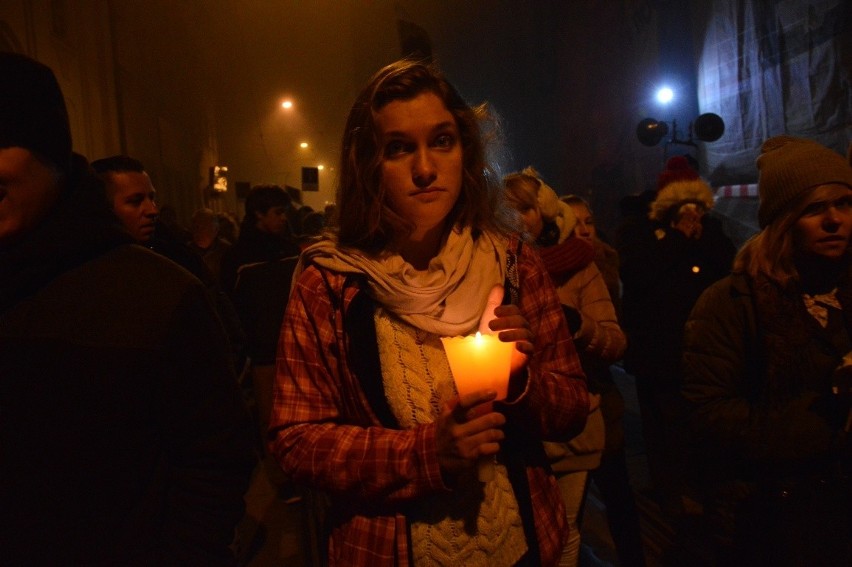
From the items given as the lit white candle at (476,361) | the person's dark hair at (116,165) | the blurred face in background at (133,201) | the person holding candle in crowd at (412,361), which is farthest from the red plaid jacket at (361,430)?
the person's dark hair at (116,165)

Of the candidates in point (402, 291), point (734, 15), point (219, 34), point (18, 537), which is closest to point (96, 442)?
point (18, 537)

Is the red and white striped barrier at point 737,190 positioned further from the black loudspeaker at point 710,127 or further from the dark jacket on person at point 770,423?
the dark jacket on person at point 770,423

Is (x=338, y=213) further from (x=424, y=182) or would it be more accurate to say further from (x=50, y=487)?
(x=50, y=487)

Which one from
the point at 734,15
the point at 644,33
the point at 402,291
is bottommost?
the point at 402,291

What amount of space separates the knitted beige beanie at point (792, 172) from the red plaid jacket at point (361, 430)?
4.57ft

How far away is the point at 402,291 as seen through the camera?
158cm

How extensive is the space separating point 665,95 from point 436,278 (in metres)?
15.3

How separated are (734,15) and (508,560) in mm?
12937

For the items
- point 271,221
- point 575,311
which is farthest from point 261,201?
point 575,311

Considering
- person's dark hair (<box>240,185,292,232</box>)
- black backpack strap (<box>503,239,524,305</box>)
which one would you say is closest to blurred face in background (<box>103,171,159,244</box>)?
person's dark hair (<box>240,185,292,232</box>)

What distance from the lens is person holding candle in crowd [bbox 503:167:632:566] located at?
283cm

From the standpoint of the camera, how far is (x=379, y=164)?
1.70 metres

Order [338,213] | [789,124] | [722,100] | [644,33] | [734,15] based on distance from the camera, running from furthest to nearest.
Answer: [644,33] < [722,100] < [734,15] < [789,124] < [338,213]

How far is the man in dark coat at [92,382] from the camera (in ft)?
4.54
